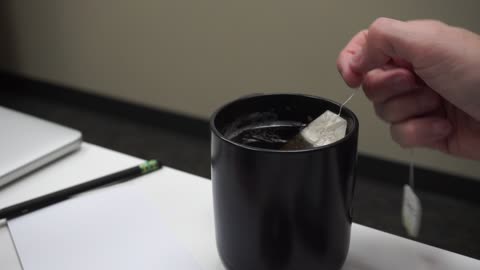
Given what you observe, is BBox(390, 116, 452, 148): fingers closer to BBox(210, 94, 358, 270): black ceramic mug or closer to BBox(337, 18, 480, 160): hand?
BBox(337, 18, 480, 160): hand

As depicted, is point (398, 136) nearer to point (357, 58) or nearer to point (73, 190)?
point (357, 58)

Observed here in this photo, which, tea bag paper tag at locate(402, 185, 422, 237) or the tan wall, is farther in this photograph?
the tan wall

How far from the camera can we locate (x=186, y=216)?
0.53 meters

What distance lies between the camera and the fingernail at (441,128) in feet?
1.58

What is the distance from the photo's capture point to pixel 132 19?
1.99 meters

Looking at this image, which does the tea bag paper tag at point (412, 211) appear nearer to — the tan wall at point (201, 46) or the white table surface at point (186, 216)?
the white table surface at point (186, 216)

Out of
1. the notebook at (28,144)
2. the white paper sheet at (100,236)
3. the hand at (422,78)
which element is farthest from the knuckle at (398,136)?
the notebook at (28,144)

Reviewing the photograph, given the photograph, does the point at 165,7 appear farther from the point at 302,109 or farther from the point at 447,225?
the point at 302,109

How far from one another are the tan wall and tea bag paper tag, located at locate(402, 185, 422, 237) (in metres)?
1.03

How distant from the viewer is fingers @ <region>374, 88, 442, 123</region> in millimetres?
505

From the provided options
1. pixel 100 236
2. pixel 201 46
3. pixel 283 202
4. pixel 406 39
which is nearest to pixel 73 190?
pixel 100 236

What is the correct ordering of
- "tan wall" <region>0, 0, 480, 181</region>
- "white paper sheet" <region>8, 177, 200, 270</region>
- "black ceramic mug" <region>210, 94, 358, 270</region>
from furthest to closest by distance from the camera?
1. "tan wall" <region>0, 0, 480, 181</region>
2. "white paper sheet" <region>8, 177, 200, 270</region>
3. "black ceramic mug" <region>210, 94, 358, 270</region>

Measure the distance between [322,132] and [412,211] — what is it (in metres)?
0.13

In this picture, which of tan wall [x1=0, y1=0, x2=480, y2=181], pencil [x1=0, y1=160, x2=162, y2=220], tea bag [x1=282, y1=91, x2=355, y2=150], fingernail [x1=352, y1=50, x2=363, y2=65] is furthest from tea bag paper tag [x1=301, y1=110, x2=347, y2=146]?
tan wall [x1=0, y1=0, x2=480, y2=181]
